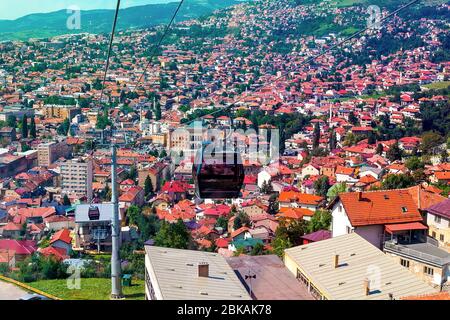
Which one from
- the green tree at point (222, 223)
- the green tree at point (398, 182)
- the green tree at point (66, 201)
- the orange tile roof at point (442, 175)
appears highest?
the green tree at point (398, 182)

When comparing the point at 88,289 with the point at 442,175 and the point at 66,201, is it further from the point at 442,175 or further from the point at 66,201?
the point at 66,201

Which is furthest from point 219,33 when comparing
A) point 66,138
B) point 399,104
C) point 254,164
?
point 254,164

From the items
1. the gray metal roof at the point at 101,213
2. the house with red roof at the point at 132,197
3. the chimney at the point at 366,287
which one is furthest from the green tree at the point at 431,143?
the chimney at the point at 366,287

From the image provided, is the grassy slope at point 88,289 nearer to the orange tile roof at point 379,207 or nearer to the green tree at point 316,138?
the orange tile roof at point 379,207

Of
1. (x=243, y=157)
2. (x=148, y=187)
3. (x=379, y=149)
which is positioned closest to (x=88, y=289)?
(x=148, y=187)

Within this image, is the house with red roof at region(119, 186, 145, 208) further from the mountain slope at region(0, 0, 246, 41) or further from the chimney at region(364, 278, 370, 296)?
the mountain slope at region(0, 0, 246, 41)

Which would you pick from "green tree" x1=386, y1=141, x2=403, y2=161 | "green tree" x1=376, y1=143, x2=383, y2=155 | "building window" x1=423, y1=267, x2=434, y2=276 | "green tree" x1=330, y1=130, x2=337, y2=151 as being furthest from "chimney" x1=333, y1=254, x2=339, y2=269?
"green tree" x1=330, y1=130, x2=337, y2=151
